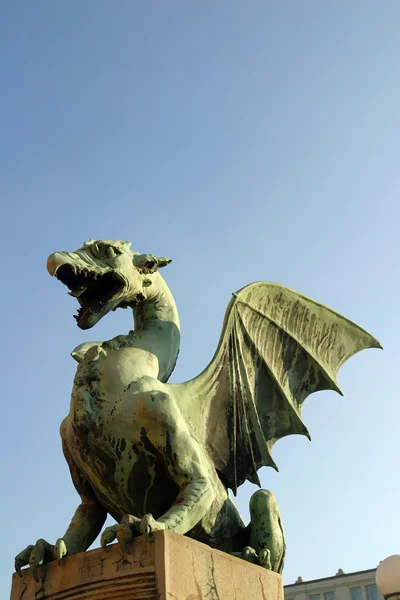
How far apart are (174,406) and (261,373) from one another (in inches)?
55.2

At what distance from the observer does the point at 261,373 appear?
249 inches

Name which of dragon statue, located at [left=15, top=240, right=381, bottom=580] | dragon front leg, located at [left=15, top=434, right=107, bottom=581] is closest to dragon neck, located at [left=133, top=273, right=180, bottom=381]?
dragon statue, located at [left=15, top=240, right=381, bottom=580]

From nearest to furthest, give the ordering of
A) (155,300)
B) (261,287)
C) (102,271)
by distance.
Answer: (102,271), (155,300), (261,287)

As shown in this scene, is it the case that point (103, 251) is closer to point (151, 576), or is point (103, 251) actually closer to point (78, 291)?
point (78, 291)

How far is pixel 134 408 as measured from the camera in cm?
505

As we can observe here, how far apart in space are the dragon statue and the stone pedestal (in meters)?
0.09

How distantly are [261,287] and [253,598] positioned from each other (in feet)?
8.01

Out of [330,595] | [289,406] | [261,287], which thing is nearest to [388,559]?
[289,406]

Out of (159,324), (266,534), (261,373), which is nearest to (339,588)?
(261,373)

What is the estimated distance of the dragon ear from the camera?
18.8 ft

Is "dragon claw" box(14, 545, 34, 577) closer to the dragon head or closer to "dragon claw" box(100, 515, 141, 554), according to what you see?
"dragon claw" box(100, 515, 141, 554)

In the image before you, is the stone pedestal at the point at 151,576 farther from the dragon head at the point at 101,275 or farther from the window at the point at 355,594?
the window at the point at 355,594

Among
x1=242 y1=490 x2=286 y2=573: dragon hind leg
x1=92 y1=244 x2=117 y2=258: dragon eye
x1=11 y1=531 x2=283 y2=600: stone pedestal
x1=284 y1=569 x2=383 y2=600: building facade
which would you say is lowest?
x1=11 y1=531 x2=283 y2=600: stone pedestal

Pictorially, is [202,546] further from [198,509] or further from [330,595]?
[330,595]
